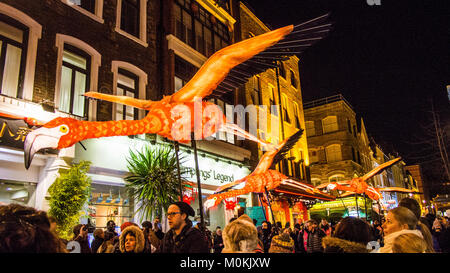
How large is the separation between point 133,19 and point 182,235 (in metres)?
11.3

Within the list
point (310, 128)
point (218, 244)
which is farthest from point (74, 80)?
A: point (310, 128)

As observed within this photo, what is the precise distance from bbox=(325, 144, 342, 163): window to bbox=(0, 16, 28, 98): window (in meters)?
30.3

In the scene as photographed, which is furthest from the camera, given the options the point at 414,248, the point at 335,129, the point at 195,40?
the point at 335,129

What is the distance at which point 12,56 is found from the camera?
8.45m

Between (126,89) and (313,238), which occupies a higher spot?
(126,89)

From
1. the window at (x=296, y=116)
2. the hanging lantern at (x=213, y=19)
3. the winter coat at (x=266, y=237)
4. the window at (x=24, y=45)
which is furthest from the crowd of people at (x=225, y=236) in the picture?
the window at (x=296, y=116)

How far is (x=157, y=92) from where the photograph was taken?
1276cm

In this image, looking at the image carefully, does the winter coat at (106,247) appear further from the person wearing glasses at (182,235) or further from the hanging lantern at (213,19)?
the hanging lantern at (213,19)

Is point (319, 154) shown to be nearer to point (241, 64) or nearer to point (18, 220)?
point (241, 64)

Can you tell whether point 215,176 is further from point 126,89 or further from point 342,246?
point 342,246

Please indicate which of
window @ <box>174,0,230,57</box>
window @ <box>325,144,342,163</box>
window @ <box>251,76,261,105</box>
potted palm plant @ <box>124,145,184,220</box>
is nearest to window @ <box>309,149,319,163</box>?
window @ <box>325,144,342,163</box>

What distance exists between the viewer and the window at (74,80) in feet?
31.3
